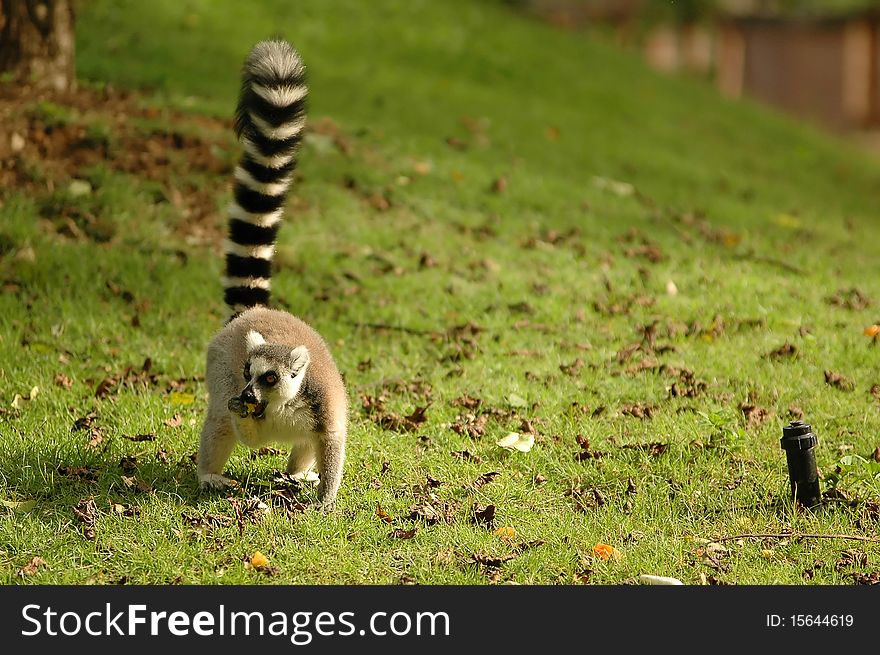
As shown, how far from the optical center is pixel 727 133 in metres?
15.4

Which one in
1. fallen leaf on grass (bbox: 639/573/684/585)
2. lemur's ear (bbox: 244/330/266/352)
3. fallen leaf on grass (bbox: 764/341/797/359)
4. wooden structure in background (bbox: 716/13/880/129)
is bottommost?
fallen leaf on grass (bbox: 639/573/684/585)

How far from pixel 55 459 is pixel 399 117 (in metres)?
7.59

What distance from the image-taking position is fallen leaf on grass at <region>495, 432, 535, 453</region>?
5.98m

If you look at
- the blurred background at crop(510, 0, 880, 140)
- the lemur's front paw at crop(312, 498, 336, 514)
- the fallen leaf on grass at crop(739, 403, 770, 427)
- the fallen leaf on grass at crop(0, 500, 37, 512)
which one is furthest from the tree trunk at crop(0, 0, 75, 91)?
the blurred background at crop(510, 0, 880, 140)

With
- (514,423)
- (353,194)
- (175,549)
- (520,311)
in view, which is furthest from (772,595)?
(353,194)

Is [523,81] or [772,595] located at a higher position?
[523,81]

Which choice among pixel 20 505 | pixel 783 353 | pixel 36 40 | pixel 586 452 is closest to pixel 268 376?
pixel 20 505

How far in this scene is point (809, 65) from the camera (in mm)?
22109

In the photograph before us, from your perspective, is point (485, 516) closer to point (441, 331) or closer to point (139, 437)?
point (139, 437)

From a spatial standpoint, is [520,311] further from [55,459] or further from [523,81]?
[523,81]

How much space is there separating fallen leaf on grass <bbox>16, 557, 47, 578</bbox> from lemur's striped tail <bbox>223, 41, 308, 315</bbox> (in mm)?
1786

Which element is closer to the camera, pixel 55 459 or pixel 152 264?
pixel 55 459

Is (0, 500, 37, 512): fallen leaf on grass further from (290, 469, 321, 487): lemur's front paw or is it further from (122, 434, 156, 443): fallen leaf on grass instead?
(290, 469, 321, 487): lemur's front paw

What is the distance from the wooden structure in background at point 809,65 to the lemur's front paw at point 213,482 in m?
18.2
